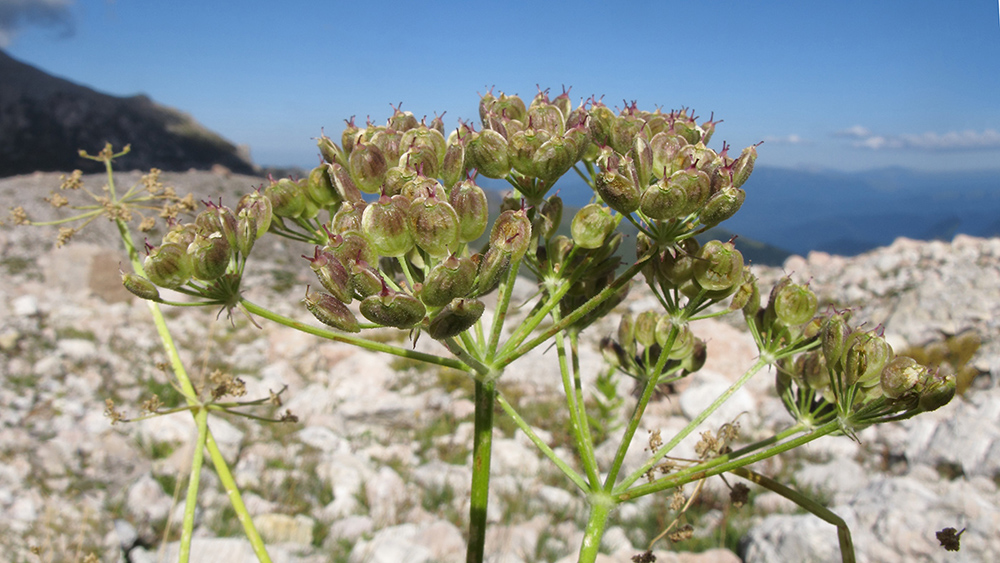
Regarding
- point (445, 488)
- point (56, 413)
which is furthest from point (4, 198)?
point (445, 488)

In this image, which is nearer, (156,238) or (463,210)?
(463,210)

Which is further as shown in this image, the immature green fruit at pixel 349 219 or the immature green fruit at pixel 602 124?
the immature green fruit at pixel 602 124

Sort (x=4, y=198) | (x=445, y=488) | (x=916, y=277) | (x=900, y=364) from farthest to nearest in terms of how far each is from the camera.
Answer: (x=4, y=198) → (x=916, y=277) → (x=445, y=488) → (x=900, y=364)

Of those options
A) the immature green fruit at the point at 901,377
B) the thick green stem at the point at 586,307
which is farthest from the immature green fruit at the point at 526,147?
the immature green fruit at the point at 901,377

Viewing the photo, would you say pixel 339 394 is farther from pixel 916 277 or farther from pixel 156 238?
pixel 916 277

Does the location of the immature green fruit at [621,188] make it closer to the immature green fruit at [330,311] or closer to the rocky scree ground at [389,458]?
the immature green fruit at [330,311]
